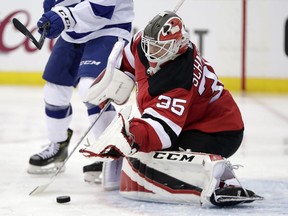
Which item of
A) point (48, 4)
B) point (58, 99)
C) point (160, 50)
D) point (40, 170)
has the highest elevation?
point (48, 4)

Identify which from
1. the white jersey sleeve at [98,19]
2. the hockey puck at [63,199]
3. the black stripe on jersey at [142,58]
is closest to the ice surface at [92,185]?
the hockey puck at [63,199]

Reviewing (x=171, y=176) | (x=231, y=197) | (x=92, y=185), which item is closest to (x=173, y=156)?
(x=171, y=176)

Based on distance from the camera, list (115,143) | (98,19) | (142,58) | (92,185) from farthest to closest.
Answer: (98,19) → (92,185) → (142,58) → (115,143)

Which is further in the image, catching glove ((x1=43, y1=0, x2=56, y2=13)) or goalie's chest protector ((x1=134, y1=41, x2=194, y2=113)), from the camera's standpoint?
catching glove ((x1=43, y1=0, x2=56, y2=13))

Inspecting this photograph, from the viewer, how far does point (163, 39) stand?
2.58 metres

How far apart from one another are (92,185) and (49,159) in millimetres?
409

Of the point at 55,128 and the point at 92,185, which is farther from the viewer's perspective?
the point at 55,128

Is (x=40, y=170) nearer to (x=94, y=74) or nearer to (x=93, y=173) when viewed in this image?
(x=93, y=173)

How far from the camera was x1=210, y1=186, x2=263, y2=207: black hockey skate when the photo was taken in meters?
2.54

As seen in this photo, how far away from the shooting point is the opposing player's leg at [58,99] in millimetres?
3211

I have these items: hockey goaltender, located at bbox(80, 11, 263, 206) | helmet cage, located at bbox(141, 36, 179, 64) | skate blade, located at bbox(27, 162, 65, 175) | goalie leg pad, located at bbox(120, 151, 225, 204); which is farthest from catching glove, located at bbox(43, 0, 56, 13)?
goalie leg pad, located at bbox(120, 151, 225, 204)

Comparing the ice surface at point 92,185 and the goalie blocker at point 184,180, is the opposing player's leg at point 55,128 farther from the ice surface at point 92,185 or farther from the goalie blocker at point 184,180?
the goalie blocker at point 184,180

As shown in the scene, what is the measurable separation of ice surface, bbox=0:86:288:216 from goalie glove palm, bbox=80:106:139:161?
20cm

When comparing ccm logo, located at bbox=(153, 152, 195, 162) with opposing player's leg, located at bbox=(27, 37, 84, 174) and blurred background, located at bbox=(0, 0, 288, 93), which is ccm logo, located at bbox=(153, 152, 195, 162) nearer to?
opposing player's leg, located at bbox=(27, 37, 84, 174)
